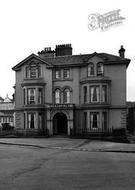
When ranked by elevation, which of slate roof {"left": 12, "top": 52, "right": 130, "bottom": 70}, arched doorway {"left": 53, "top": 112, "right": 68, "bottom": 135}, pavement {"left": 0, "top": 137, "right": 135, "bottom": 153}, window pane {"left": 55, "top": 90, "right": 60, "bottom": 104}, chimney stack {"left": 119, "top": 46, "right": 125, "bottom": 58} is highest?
chimney stack {"left": 119, "top": 46, "right": 125, "bottom": 58}

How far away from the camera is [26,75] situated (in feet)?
126

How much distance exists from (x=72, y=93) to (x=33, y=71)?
6.47m

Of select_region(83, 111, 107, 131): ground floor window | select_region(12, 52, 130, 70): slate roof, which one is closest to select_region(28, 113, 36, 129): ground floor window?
select_region(12, 52, 130, 70): slate roof

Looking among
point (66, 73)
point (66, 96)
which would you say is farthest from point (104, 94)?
point (66, 73)

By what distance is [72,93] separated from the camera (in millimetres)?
37156

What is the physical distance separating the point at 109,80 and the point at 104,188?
90.9 feet

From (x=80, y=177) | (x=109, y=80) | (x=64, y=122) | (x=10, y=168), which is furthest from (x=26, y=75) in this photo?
(x=80, y=177)

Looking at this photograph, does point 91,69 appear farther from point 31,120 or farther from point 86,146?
point 86,146

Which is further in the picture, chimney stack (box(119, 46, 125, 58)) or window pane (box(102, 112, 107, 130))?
chimney stack (box(119, 46, 125, 58))

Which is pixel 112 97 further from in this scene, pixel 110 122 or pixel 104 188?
pixel 104 188

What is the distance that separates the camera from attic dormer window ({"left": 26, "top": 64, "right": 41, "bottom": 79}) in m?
38.1

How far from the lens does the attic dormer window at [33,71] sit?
38.1 metres

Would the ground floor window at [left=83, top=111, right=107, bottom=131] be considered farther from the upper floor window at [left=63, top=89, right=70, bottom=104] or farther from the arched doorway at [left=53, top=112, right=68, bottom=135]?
the arched doorway at [left=53, top=112, right=68, bottom=135]

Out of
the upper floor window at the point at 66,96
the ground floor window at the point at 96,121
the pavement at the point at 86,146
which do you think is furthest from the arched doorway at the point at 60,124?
the pavement at the point at 86,146
